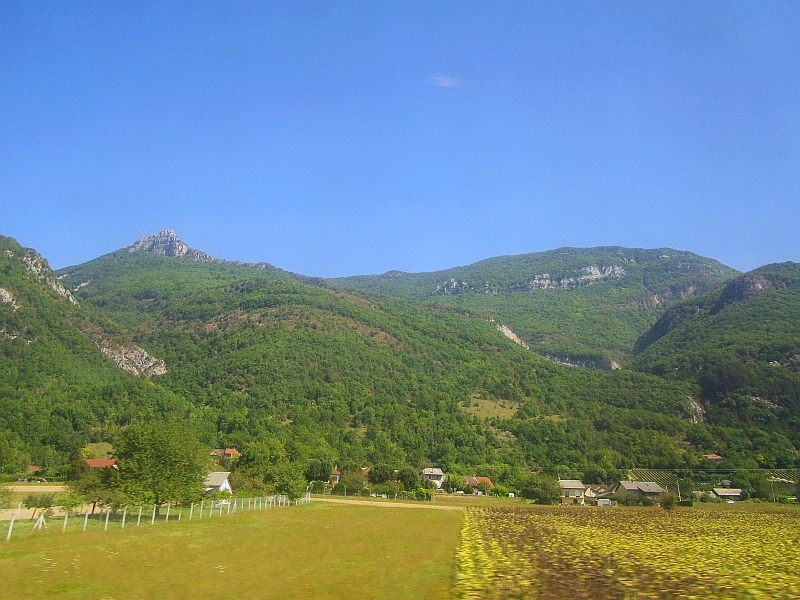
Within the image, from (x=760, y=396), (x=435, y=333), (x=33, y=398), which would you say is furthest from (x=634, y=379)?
(x=33, y=398)

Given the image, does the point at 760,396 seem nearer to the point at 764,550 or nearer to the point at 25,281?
the point at 764,550

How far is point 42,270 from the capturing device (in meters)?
149

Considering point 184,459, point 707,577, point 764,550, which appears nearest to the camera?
point 707,577

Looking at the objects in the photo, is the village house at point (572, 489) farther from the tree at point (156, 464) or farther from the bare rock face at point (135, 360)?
the bare rock face at point (135, 360)

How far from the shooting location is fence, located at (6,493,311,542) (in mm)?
24659

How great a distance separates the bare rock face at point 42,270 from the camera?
→ 146125mm

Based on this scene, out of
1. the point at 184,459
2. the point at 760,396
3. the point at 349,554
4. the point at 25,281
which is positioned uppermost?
the point at 25,281

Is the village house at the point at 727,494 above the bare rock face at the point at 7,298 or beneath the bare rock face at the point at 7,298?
beneath

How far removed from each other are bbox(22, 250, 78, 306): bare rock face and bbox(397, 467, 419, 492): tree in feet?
355

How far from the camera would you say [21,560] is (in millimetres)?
15656

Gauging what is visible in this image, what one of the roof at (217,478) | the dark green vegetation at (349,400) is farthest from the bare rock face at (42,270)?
the roof at (217,478)

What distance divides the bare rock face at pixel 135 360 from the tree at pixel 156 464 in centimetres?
11925

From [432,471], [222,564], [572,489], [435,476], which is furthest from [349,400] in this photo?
[222,564]

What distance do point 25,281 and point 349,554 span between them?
14510 cm
